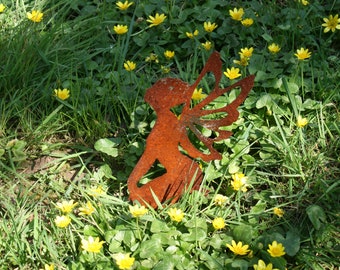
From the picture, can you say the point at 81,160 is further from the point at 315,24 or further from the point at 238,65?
the point at 315,24

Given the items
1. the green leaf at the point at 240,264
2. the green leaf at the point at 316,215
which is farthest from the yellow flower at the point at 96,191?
the green leaf at the point at 316,215

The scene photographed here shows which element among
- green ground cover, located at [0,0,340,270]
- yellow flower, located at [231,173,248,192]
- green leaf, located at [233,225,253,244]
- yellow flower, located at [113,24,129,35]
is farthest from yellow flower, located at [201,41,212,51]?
green leaf, located at [233,225,253,244]

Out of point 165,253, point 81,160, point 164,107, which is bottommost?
point 165,253

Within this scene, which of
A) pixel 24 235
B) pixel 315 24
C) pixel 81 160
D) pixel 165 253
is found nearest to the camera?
pixel 165 253

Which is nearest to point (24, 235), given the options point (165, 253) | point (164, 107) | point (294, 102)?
point (165, 253)

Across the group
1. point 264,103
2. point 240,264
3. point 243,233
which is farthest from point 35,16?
point 240,264

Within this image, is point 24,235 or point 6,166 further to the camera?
point 6,166

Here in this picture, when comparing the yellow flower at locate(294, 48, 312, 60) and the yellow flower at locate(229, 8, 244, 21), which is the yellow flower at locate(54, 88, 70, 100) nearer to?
the yellow flower at locate(229, 8, 244, 21)
